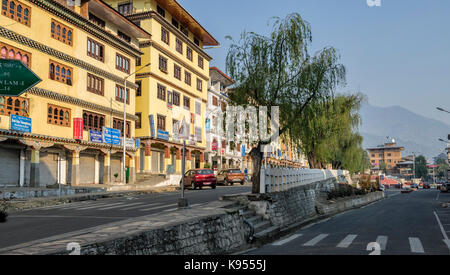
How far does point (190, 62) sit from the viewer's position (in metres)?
50.9

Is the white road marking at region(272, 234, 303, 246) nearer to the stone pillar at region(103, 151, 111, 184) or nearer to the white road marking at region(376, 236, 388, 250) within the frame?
the white road marking at region(376, 236, 388, 250)

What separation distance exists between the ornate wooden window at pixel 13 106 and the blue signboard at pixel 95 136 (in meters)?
6.92

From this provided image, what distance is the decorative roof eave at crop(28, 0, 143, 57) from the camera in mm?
29030

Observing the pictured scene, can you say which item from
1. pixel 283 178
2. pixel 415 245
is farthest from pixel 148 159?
pixel 415 245

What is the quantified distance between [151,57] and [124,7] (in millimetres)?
7252

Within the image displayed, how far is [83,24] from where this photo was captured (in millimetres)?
32781

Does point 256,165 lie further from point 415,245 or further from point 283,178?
point 415,245

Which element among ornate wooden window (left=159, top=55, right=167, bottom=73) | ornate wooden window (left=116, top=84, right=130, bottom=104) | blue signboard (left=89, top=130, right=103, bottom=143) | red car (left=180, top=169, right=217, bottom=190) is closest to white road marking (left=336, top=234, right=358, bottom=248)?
red car (left=180, top=169, right=217, bottom=190)

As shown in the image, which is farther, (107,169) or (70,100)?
(107,169)

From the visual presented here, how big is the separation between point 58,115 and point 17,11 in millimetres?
7935

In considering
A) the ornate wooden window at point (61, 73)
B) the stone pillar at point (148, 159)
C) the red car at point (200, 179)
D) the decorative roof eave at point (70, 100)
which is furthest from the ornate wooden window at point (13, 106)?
the stone pillar at point (148, 159)

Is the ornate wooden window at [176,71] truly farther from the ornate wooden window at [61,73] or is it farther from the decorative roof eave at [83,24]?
the ornate wooden window at [61,73]

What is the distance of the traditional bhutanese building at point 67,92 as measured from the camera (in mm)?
26719

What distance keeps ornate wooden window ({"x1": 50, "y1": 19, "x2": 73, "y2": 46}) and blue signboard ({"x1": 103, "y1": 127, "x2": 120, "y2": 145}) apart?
8.20m
